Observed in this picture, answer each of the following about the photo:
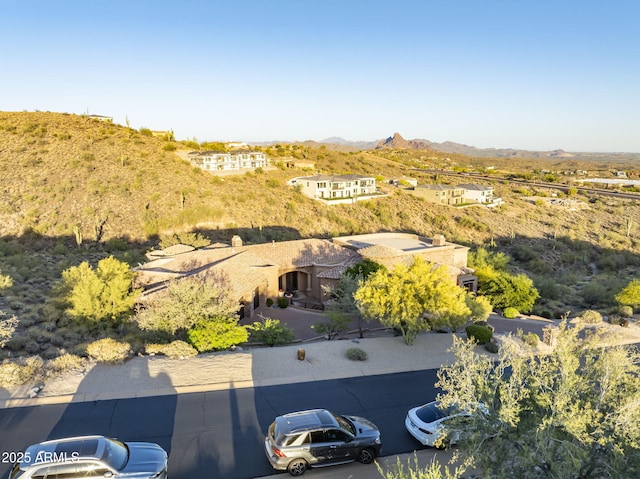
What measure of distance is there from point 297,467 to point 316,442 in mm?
800

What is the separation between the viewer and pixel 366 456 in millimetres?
12469

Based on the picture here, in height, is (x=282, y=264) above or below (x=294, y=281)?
above

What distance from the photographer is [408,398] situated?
1677 centimetres

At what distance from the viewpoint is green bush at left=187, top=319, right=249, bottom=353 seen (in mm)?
20031

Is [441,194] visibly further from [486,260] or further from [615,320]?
[615,320]

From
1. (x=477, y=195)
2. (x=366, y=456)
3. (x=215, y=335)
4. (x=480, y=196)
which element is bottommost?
(x=366, y=456)

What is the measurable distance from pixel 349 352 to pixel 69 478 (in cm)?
1275

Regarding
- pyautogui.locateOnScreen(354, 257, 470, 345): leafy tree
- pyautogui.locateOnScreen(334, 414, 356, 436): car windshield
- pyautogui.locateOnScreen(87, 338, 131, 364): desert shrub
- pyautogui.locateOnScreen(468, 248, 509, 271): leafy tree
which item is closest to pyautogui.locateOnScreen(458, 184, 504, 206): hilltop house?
pyautogui.locateOnScreen(468, 248, 509, 271): leafy tree

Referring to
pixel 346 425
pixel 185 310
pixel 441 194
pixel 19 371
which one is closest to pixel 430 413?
pixel 346 425

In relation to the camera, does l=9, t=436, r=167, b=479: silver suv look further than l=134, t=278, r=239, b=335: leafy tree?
No

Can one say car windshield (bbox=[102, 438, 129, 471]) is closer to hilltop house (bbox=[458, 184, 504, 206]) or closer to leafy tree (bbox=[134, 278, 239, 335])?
leafy tree (bbox=[134, 278, 239, 335])

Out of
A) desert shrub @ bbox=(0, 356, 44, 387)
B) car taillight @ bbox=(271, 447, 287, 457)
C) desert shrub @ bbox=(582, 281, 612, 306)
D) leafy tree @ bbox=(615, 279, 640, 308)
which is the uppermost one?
car taillight @ bbox=(271, 447, 287, 457)

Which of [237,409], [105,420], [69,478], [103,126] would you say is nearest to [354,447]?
[237,409]

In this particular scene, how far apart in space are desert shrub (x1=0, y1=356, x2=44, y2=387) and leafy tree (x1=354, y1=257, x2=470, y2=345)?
14184 mm
